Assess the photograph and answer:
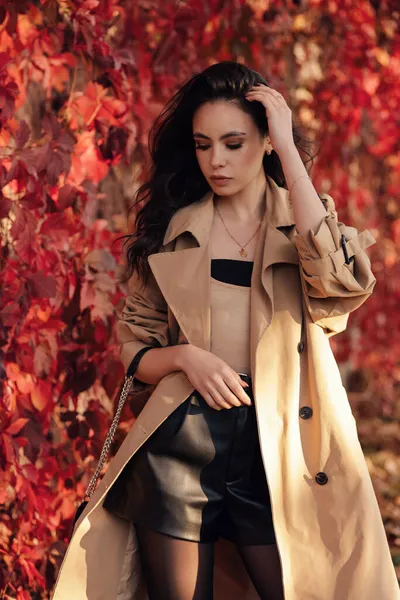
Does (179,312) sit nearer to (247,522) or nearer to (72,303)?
(247,522)

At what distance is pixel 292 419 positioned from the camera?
2670 millimetres

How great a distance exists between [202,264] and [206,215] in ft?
0.54

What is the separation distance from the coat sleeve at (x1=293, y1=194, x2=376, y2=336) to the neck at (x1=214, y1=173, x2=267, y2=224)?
0.76ft

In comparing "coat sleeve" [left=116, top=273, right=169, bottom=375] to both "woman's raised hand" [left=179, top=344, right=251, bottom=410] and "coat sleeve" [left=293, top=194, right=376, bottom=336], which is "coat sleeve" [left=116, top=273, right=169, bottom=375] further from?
"coat sleeve" [left=293, top=194, right=376, bottom=336]

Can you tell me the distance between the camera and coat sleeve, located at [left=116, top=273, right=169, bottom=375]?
2.88 meters

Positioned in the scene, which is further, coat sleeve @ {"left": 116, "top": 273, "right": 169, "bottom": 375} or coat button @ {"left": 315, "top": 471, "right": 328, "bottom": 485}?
coat sleeve @ {"left": 116, "top": 273, "right": 169, "bottom": 375}

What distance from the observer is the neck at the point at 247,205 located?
288cm

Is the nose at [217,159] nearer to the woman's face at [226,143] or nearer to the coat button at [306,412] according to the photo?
the woman's face at [226,143]

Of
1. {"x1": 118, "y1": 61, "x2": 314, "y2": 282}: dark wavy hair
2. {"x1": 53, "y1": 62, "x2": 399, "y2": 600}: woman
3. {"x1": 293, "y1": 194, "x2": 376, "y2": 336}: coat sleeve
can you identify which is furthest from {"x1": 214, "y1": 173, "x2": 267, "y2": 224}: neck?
{"x1": 293, "y1": 194, "x2": 376, "y2": 336}: coat sleeve

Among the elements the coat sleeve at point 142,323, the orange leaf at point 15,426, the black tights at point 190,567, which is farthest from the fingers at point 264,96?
the orange leaf at point 15,426

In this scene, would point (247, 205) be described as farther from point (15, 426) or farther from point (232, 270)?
point (15, 426)

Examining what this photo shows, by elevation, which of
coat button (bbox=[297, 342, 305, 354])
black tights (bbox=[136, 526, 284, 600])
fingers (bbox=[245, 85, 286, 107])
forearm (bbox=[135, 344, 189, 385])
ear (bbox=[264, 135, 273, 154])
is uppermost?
fingers (bbox=[245, 85, 286, 107])

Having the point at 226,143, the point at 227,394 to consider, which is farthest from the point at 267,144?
the point at 227,394

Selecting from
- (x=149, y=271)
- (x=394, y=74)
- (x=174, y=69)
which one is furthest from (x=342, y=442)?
(x=394, y=74)
